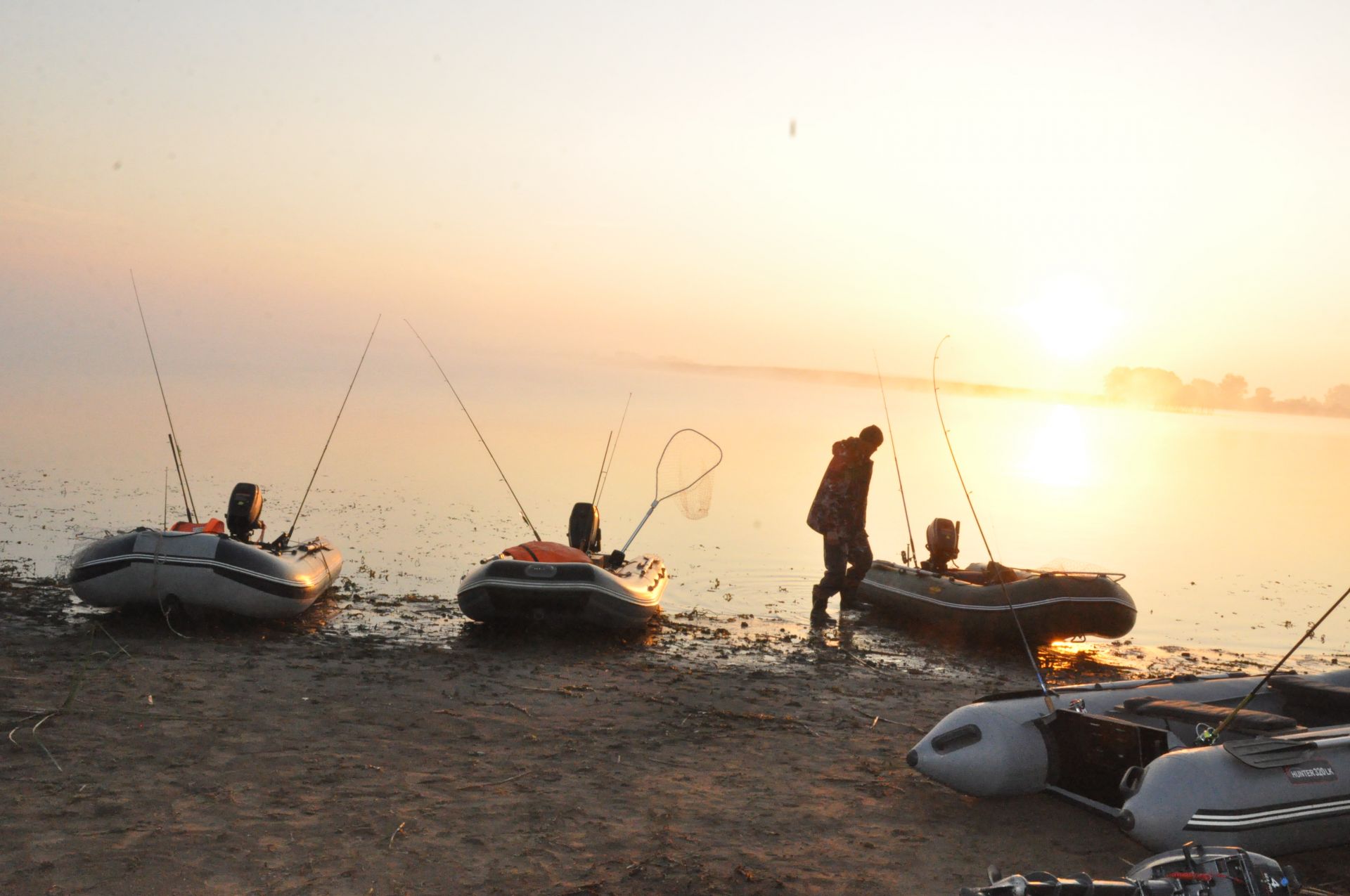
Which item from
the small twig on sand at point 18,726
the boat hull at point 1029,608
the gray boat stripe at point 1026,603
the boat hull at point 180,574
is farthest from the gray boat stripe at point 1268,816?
the boat hull at point 180,574

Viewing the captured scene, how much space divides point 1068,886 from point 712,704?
4610 millimetres

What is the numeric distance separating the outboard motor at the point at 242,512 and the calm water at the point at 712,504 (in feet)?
8.11

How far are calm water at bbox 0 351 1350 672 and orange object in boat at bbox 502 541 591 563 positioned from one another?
2.89 metres

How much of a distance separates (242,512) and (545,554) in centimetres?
358

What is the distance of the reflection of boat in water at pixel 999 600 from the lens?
11.2 metres

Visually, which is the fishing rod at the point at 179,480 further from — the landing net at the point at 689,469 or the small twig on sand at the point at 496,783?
the small twig on sand at the point at 496,783

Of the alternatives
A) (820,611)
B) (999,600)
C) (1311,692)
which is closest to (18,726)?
(1311,692)

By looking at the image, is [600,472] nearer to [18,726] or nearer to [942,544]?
[942,544]

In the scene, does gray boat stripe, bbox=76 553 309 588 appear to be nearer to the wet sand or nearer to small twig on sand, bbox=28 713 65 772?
→ the wet sand

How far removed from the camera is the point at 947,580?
12.5 m

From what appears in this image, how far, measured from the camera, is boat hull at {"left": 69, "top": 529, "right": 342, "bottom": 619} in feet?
32.3

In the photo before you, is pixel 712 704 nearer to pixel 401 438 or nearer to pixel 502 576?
pixel 502 576

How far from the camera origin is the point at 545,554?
35.7 ft

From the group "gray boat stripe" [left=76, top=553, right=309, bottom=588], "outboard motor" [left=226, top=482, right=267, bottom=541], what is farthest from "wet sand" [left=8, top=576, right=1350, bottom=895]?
"outboard motor" [left=226, top=482, right=267, bottom=541]
